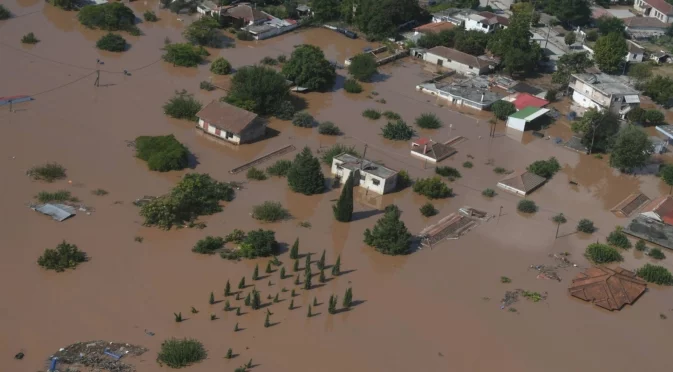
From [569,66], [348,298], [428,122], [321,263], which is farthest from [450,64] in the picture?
[348,298]

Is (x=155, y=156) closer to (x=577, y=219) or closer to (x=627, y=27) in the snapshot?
(x=577, y=219)

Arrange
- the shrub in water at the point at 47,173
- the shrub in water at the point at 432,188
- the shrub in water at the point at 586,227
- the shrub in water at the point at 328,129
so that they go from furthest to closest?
the shrub in water at the point at 328,129
the shrub in water at the point at 432,188
the shrub in water at the point at 586,227
the shrub in water at the point at 47,173

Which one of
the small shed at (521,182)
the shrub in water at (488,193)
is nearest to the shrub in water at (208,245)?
the shrub in water at (488,193)

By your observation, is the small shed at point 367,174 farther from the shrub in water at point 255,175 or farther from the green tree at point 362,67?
the green tree at point 362,67

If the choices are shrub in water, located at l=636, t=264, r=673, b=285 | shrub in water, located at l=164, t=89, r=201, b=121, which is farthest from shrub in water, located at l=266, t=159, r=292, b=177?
shrub in water, located at l=636, t=264, r=673, b=285

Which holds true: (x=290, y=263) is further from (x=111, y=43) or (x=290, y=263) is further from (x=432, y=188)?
(x=111, y=43)

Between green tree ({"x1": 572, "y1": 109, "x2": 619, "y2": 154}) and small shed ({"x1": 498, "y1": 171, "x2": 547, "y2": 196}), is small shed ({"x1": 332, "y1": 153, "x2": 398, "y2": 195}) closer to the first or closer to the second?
small shed ({"x1": 498, "y1": 171, "x2": 547, "y2": 196})
